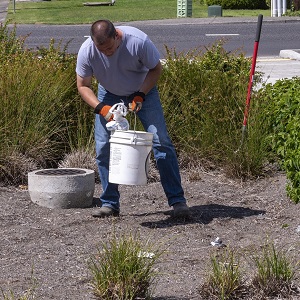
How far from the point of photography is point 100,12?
29.6 m

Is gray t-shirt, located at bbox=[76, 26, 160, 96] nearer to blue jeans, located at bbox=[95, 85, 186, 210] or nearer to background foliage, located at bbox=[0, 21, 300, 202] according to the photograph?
blue jeans, located at bbox=[95, 85, 186, 210]

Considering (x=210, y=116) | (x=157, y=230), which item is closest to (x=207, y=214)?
(x=157, y=230)

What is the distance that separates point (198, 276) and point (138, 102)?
156 cm

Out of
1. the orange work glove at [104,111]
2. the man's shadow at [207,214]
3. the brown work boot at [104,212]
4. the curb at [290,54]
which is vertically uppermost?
the orange work glove at [104,111]

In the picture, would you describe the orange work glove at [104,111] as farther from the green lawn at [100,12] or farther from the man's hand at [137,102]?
the green lawn at [100,12]

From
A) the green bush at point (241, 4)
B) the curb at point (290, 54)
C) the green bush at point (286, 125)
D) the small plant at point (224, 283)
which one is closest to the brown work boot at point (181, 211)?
the green bush at point (286, 125)

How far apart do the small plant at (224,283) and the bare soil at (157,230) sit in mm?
125

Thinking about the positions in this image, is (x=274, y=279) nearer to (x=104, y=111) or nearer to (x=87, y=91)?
(x=104, y=111)

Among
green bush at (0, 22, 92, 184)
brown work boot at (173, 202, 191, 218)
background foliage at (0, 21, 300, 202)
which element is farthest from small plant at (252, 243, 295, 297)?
green bush at (0, 22, 92, 184)

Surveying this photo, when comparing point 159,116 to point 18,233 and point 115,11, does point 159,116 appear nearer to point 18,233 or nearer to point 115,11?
point 18,233

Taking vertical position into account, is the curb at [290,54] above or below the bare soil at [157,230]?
above

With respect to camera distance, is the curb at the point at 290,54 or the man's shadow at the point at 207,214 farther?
the curb at the point at 290,54

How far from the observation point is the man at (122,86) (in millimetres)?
6102

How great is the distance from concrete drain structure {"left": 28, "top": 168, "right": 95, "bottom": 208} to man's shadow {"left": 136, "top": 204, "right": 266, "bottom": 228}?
0.65m
